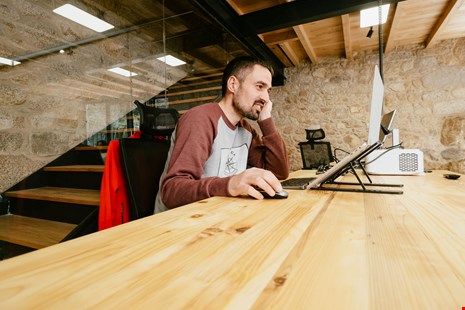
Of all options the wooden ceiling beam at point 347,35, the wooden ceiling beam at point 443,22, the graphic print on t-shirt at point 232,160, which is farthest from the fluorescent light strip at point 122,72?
the wooden ceiling beam at point 443,22

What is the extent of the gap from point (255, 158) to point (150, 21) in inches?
117

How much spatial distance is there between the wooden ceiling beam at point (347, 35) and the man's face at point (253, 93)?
8.65ft

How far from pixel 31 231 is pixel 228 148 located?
169 centimetres

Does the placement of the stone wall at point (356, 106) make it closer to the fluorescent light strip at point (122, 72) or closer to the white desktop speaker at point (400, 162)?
the fluorescent light strip at point (122, 72)

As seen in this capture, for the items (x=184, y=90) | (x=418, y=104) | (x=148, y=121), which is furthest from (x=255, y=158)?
(x=418, y=104)

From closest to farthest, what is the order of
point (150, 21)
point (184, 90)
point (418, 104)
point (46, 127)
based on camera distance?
point (46, 127)
point (150, 21)
point (184, 90)
point (418, 104)

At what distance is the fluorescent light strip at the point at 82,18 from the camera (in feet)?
8.30

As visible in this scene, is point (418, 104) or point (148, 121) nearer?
point (148, 121)

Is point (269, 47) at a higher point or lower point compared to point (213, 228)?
higher

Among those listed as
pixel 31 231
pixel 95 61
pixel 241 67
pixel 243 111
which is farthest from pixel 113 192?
pixel 95 61

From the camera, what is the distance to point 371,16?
3.43 meters

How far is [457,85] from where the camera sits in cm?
434

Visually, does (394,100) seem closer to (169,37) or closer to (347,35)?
(347,35)

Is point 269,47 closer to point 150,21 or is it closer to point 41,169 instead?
point 150,21
